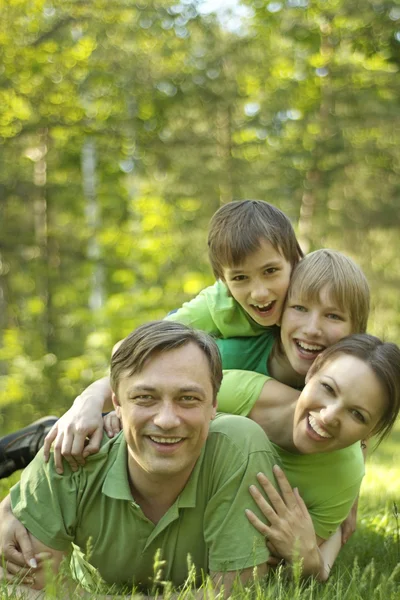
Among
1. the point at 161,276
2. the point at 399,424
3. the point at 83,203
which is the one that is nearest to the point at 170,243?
the point at 161,276

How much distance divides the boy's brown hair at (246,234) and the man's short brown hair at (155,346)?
809 mm

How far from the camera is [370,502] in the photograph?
549 centimetres

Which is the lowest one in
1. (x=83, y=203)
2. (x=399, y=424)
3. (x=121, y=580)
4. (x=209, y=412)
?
(x=399, y=424)

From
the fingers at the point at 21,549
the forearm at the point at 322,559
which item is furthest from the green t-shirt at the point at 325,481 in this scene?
the fingers at the point at 21,549

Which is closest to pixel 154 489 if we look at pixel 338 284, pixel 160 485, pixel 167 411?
pixel 160 485

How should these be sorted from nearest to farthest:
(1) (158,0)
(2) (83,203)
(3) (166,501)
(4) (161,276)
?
(3) (166,501) → (4) (161,276) → (1) (158,0) → (2) (83,203)

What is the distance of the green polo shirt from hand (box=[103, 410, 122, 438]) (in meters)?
0.24

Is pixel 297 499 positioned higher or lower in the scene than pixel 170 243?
lower

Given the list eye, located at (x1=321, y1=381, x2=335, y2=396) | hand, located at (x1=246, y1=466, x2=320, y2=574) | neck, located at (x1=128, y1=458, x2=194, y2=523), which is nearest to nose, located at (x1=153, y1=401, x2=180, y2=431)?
neck, located at (x1=128, y1=458, x2=194, y2=523)

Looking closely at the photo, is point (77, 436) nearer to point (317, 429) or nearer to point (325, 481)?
point (317, 429)

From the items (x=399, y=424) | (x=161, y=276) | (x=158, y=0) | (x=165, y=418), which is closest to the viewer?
(x=165, y=418)

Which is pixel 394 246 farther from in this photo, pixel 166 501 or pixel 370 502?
pixel 166 501

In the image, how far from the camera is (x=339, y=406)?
3.14 meters

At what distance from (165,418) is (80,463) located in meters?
0.49
